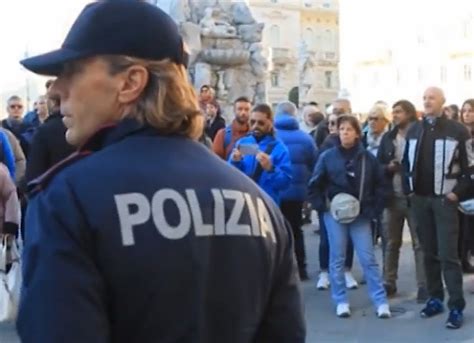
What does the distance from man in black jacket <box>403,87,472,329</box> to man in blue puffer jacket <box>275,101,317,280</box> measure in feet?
7.31

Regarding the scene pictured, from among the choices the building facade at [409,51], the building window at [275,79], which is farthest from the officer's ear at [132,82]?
the building window at [275,79]

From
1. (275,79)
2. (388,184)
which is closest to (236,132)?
(388,184)

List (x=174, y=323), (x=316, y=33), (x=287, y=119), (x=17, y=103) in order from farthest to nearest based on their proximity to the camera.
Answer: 1. (x=316, y=33)
2. (x=17, y=103)
3. (x=287, y=119)
4. (x=174, y=323)

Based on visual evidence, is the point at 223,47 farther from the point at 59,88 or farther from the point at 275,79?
the point at 275,79

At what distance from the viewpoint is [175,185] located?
7.48ft

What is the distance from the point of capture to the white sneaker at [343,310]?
9.44 meters

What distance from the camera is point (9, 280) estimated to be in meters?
7.59

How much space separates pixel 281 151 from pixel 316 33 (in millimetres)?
87674

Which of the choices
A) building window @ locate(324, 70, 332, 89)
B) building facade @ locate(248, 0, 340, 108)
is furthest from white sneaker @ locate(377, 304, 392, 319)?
building window @ locate(324, 70, 332, 89)

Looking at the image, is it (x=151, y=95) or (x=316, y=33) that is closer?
(x=151, y=95)

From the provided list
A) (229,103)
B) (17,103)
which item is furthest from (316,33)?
(17,103)

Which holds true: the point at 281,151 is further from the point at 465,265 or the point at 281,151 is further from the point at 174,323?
the point at 174,323

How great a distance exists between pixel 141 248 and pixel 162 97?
1.14 feet

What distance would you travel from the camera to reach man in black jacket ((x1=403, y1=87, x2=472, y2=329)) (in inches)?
346
